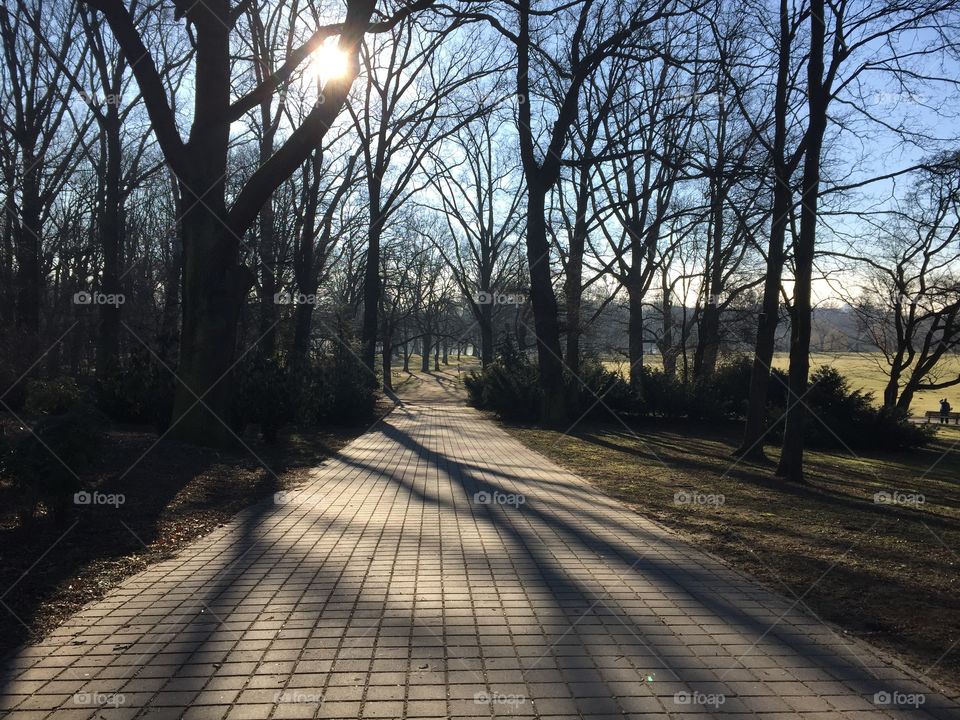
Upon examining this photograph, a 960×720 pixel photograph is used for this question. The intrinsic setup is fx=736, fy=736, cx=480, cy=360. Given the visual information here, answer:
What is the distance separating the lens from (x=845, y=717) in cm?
359

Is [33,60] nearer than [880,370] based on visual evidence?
Yes

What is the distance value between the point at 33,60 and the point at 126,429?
51.1ft

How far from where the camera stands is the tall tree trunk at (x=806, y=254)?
12.6 meters

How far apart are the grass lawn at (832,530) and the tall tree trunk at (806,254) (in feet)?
2.82

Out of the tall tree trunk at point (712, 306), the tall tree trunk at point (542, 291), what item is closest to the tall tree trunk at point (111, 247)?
the tall tree trunk at point (542, 291)

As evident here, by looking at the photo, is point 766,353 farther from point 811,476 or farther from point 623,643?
point 623,643

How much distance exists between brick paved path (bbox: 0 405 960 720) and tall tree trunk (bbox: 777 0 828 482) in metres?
6.46

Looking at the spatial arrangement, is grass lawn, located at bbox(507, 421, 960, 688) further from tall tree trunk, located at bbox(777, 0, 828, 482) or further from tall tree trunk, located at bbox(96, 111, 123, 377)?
tall tree trunk, located at bbox(96, 111, 123, 377)

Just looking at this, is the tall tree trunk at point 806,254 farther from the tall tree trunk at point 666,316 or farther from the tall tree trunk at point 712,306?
the tall tree trunk at point 666,316

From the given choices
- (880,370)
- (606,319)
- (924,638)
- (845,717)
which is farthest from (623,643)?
(606,319)

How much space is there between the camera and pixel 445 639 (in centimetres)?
454

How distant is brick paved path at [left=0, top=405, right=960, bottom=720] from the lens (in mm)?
3678

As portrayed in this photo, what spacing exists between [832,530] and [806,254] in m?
6.23

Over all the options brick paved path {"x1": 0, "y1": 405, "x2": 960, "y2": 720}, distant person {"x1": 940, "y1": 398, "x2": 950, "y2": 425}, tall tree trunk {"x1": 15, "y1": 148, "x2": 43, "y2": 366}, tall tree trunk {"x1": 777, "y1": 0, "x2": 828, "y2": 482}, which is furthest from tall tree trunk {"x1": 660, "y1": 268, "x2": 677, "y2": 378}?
brick paved path {"x1": 0, "y1": 405, "x2": 960, "y2": 720}
